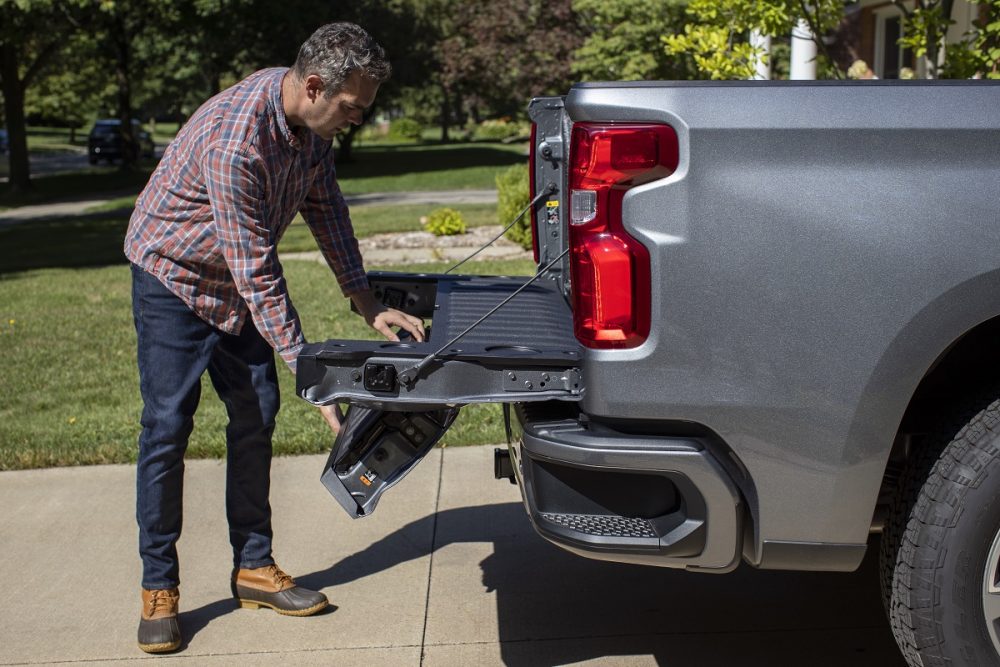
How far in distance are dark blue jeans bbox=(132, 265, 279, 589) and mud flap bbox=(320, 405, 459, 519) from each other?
0.60 meters

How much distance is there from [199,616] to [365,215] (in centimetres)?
1489

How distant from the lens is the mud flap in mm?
3381

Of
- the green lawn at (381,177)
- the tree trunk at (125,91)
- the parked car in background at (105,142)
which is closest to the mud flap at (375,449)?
the green lawn at (381,177)

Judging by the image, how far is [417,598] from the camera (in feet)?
13.5

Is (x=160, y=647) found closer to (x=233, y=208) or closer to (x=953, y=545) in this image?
(x=233, y=208)

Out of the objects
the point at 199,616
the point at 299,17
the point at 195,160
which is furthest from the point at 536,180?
the point at 299,17

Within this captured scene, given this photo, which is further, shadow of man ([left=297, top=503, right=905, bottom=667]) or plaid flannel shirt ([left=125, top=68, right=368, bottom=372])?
shadow of man ([left=297, top=503, right=905, bottom=667])

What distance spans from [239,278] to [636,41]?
72.4 feet

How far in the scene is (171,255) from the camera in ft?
11.8

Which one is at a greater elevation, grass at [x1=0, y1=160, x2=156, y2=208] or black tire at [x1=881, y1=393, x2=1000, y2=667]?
black tire at [x1=881, y1=393, x2=1000, y2=667]

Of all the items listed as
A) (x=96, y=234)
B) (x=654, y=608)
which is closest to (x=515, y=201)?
(x=96, y=234)

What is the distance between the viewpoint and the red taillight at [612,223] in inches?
108

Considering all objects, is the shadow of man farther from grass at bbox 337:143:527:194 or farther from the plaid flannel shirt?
grass at bbox 337:143:527:194

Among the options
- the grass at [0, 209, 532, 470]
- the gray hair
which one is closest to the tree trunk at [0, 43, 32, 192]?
the grass at [0, 209, 532, 470]
